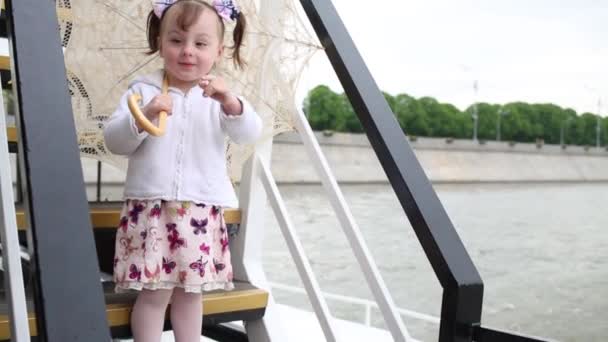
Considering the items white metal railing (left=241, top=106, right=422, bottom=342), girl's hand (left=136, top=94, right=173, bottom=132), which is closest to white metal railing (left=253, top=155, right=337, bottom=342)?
white metal railing (left=241, top=106, right=422, bottom=342)

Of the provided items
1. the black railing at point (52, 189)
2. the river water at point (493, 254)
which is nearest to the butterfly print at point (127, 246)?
the black railing at point (52, 189)

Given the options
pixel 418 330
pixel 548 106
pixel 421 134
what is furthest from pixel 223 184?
pixel 548 106

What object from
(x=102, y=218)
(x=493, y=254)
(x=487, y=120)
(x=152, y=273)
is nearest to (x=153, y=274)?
(x=152, y=273)

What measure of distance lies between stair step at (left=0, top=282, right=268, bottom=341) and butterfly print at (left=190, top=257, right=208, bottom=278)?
116mm

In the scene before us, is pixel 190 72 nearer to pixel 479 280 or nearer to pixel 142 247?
pixel 142 247

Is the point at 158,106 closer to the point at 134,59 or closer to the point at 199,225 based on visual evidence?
the point at 199,225

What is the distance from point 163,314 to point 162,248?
0.36ft

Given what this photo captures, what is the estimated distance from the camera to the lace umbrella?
1.23m

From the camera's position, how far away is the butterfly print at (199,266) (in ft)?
3.56

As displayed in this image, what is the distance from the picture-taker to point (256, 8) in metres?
1.34

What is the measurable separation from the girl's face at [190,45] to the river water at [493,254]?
1503 cm

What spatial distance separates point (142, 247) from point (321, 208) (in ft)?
82.9

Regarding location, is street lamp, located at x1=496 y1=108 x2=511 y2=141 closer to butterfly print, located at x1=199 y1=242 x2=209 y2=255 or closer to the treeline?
the treeline

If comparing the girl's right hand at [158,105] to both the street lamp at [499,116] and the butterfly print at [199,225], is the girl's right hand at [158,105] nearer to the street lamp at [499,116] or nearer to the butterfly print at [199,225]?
the butterfly print at [199,225]
